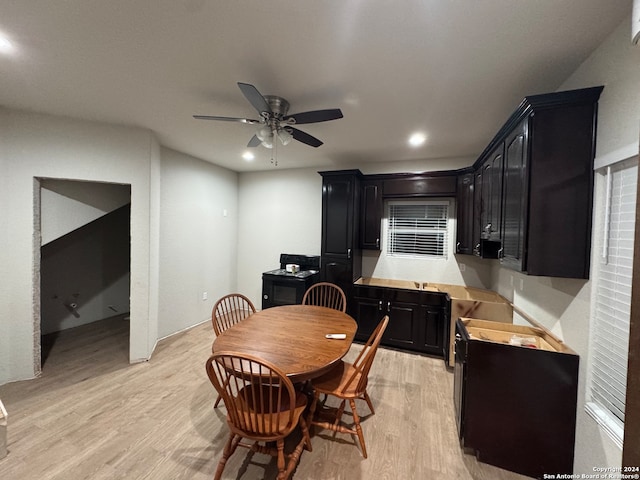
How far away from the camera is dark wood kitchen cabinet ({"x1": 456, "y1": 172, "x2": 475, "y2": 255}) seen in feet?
10.5

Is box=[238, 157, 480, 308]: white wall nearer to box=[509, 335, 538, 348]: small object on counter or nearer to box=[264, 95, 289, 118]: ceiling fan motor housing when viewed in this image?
box=[509, 335, 538, 348]: small object on counter

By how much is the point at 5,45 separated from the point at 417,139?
132 inches

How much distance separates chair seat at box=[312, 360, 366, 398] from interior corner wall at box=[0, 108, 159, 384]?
2.60 m

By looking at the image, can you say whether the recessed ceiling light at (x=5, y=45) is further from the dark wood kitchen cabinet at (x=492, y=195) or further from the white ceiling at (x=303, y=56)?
the dark wood kitchen cabinet at (x=492, y=195)

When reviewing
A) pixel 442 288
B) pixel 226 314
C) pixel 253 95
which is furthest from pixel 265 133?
pixel 442 288

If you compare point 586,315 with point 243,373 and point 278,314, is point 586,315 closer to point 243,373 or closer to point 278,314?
point 243,373

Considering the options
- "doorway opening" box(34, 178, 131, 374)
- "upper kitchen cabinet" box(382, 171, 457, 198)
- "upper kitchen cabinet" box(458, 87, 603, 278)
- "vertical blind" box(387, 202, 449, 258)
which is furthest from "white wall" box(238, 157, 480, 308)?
"upper kitchen cabinet" box(458, 87, 603, 278)

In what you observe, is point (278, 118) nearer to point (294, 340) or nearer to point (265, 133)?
point (265, 133)

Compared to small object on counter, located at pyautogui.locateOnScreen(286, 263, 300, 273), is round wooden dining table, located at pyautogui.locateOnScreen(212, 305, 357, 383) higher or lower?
lower

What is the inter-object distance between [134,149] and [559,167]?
3.77 meters

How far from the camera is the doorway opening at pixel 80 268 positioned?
2682 mm

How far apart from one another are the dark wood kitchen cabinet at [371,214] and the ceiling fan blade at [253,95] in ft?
7.30

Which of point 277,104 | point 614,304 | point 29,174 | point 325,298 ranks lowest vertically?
point 325,298

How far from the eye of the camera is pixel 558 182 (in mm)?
1513
